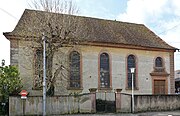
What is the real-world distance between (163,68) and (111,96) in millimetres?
11757

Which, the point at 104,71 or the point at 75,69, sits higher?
the point at 75,69

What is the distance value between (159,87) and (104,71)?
8.14m

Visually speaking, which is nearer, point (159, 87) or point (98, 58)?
point (98, 58)

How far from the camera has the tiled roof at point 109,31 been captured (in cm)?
2694

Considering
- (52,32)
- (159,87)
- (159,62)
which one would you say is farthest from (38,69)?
(159,62)

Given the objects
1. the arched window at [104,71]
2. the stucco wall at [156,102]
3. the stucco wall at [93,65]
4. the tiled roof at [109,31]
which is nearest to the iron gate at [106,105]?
the stucco wall at [156,102]

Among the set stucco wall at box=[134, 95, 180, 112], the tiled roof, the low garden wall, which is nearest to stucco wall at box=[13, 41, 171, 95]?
the tiled roof

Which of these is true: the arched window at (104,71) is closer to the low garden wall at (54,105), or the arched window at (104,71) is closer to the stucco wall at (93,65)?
the stucco wall at (93,65)

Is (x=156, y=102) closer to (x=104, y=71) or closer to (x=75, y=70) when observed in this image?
(x=104, y=71)

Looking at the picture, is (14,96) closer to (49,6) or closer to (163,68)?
(49,6)

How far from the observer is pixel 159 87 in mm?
34062

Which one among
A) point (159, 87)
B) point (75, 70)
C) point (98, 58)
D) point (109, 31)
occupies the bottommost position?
point (159, 87)

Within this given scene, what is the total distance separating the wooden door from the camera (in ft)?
111

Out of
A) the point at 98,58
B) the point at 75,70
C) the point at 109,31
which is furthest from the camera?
the point at 109,31
